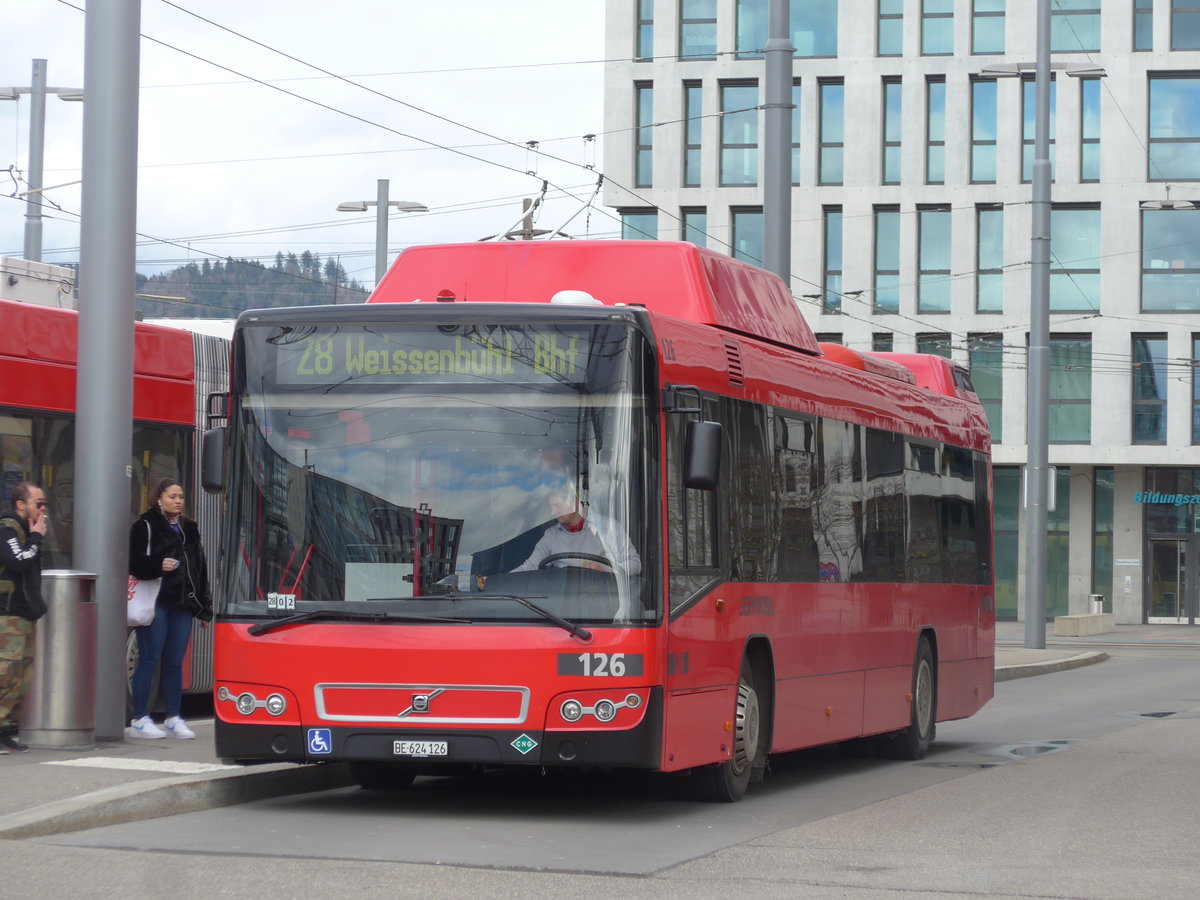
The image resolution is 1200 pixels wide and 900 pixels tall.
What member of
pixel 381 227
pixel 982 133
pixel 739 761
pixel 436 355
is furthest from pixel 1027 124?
pixel 436 355

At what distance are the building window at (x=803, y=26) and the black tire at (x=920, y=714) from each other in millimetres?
36081

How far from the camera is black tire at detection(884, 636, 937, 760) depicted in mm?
15875

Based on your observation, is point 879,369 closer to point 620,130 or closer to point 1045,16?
point 1045,16

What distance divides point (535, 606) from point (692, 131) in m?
41.9

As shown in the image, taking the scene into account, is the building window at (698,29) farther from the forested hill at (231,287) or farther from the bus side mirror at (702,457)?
the forested hill at (231,287)

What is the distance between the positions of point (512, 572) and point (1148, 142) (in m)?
42.9

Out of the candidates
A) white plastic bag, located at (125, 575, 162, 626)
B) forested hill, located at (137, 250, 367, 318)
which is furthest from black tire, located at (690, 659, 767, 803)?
forested hill, located at (137, 250, 367, 318)

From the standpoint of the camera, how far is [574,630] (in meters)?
10.2

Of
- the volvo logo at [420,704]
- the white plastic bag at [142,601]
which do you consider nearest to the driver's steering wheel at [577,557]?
the volvo logo at [420,704]

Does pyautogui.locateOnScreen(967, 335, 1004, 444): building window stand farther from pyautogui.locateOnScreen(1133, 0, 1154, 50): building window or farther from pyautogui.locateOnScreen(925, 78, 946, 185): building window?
pyautogui.locateOnScreen(1133, 0, 1154, 50): building window

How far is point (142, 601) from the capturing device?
13734mm

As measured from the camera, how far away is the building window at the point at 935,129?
165ft

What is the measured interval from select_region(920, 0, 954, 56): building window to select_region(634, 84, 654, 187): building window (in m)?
6.98

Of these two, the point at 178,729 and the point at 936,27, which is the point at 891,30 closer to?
the point at 936,27
